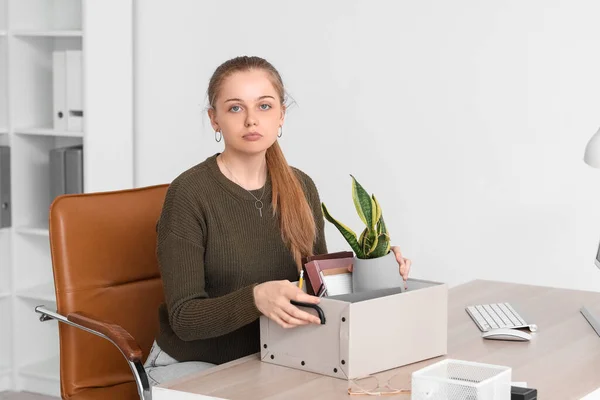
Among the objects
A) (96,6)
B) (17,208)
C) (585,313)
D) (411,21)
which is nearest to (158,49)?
(96,6)

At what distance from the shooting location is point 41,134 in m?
4.10

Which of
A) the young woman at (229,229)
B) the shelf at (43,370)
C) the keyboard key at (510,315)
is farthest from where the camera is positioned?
the shelf at (43,370)

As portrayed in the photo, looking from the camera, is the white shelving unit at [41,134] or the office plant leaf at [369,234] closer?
the office plant leaf at [369,234]

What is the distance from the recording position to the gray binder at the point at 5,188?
4.04 metres

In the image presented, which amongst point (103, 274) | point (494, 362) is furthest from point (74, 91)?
point (494, 362)

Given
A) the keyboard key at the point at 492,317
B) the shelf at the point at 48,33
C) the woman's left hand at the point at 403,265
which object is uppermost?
the shelf at the point at 48,33

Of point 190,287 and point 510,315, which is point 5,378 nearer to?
point 190,287

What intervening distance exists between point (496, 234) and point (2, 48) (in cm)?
218

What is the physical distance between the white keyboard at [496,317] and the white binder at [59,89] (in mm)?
2213

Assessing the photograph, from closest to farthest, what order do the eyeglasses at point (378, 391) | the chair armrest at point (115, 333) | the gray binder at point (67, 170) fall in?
the eyeglasses at point (378, 391) → the chair armrest at point (115, 333) → the gray binder at point (67, 170)

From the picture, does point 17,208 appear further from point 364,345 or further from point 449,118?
point 364,345

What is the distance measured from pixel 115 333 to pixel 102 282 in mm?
296

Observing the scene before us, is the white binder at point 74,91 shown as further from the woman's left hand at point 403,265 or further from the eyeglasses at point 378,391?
the eyeglasses at point 378,391

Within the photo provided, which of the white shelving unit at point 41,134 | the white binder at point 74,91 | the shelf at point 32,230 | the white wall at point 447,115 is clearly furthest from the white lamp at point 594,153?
the shelf at point 32,230
